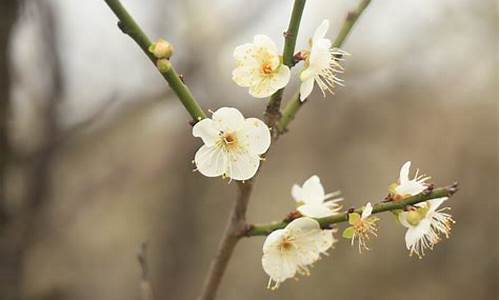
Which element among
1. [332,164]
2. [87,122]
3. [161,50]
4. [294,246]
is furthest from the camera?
[332,164]

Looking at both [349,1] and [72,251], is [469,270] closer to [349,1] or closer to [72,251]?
[349,1]

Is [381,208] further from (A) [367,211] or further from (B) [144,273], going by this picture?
(B) [144,273]

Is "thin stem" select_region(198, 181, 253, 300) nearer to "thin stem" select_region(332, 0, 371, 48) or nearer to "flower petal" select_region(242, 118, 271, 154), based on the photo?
"flower petal" select_region(242, 118, 271, 154)

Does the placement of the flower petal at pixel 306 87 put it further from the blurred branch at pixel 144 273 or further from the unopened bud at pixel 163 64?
the blurred branch at pixel 144 273

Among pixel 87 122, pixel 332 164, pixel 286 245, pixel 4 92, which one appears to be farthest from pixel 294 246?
pixel 332 164

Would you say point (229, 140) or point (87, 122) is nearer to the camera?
point (229, 140)

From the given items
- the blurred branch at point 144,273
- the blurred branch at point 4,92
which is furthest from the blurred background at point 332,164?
the blurred branch at point 144,273
